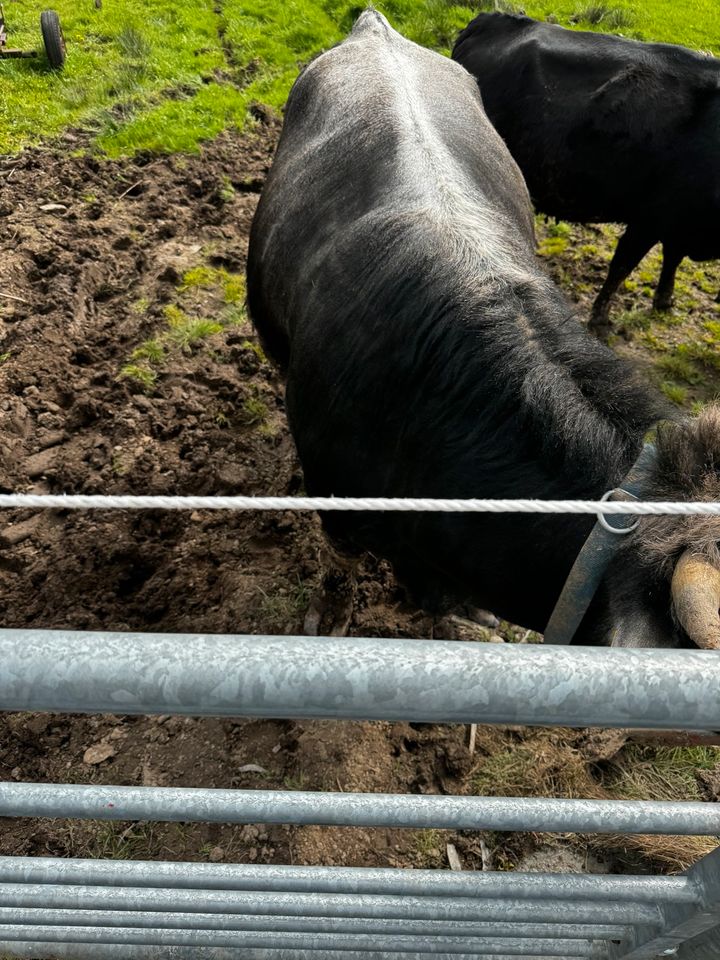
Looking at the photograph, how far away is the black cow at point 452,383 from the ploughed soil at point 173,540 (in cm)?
90

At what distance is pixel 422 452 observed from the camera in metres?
2.42

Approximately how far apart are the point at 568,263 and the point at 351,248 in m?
4.51

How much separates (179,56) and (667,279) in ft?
21.8

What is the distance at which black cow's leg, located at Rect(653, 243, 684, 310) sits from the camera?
5.89 m

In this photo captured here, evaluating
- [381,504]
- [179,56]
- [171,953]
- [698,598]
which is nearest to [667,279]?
[698,598]

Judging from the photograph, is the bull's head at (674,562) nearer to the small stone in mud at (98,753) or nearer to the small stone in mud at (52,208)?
the small stone in mud at (98,753)

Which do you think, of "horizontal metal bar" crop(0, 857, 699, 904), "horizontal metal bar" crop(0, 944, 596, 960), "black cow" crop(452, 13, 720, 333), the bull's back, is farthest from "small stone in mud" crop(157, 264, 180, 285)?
"horizontal metal bar" crop(0, 857, 699, 904)

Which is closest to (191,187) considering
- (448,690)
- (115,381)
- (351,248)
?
(115,381)

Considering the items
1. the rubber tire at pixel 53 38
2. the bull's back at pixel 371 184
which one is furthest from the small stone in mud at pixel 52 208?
the rubber tire at pixel 53 38

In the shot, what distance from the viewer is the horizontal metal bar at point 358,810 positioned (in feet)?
4.03

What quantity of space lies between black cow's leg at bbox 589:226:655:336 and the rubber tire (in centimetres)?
693

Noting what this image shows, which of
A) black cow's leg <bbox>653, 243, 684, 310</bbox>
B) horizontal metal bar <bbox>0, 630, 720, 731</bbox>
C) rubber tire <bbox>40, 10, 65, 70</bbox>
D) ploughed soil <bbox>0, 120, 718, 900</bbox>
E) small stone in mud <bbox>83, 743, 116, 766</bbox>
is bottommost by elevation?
small stone in mud <bbox>83, 743, 116, 766</bbox>

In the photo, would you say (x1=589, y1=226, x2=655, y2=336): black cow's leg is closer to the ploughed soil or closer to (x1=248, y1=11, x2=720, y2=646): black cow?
(x1=248, y1=11, x2=720, y2=646): black cow

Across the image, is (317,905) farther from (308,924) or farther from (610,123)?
(610,123)
